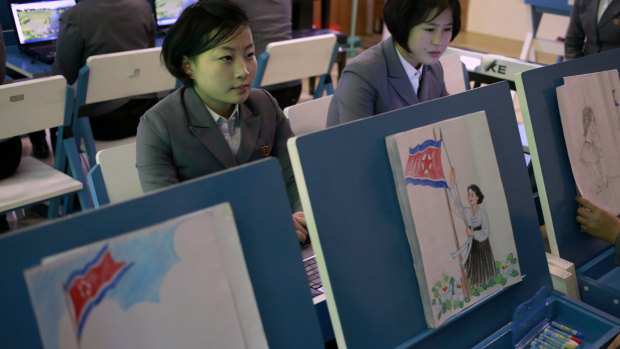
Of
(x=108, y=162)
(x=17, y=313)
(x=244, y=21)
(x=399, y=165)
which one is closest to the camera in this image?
(x=17, y=313)

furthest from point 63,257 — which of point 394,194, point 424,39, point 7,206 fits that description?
point 7,206

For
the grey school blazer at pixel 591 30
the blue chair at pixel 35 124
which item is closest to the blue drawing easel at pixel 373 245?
the blue chair at pixel 35 124

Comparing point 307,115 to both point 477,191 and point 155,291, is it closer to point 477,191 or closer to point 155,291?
point 477,191

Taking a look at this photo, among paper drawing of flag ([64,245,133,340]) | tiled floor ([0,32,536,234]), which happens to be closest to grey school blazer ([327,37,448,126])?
paper drawing of flag ([64,245,133,340])

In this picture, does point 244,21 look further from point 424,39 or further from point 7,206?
point 7,206

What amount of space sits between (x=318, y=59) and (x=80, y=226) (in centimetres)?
271

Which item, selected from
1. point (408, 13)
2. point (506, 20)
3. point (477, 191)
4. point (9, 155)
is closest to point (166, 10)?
point (9, 155)

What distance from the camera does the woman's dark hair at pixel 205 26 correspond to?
1.31 m

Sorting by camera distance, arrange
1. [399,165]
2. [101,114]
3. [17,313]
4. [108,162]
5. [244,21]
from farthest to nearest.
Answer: [101,114] < [108,162] < [244,21] < [399,165] < [17,313]

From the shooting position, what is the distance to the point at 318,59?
3.29 m

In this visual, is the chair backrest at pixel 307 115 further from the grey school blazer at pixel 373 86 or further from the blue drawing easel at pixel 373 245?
the blue drawing easel at pixel 373 245

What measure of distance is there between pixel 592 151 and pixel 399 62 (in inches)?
25.1

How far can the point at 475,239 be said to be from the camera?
1.08 metres

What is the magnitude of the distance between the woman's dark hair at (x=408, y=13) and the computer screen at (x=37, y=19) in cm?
269
